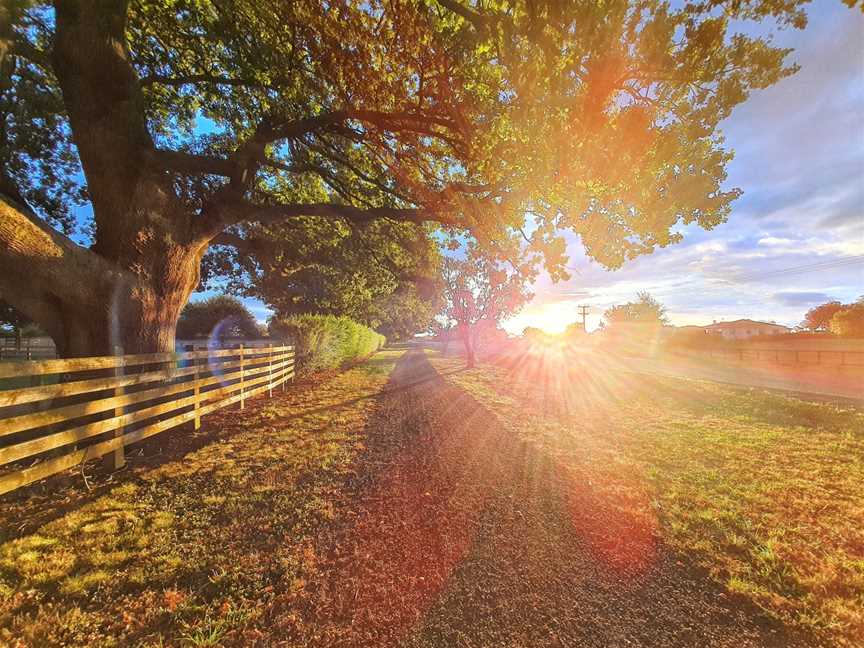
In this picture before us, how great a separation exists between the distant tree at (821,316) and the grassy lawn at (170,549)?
71670mm

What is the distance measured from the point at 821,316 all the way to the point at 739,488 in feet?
232

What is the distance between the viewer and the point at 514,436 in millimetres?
5988

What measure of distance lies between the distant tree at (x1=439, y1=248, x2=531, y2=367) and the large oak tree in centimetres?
1231

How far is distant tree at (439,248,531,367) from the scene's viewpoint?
19.9 meters

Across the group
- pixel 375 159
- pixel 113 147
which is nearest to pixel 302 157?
pixel 375 159

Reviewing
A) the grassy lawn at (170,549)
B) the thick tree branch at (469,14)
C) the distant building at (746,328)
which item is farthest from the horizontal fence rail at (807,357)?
the distant building at (746,328)

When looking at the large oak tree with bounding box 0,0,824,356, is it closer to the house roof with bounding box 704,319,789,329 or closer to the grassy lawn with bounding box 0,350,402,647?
the grassy lawn with bounding box 0,350,402,647

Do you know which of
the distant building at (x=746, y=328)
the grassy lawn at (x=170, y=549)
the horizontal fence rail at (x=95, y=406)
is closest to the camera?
the grassy lawn at (x=170, y=549)

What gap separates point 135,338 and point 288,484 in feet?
11.8

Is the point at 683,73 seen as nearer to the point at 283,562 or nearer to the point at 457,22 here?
Answer: the point at 457,22

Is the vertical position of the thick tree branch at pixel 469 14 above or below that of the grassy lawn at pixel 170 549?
above

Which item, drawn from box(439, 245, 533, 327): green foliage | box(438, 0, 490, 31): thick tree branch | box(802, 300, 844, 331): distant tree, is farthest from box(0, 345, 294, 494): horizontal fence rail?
box(802, 300, 844, 331): distant tree

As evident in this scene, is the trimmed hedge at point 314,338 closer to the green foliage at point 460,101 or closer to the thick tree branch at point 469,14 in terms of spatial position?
the green foliage at point 460,101

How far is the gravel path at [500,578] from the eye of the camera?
6.63 feet
